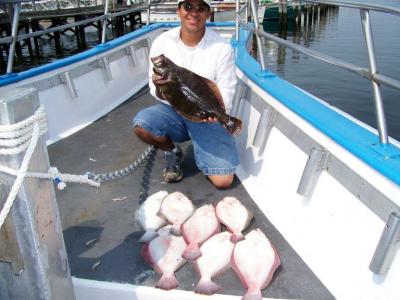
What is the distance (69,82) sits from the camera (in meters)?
4.61

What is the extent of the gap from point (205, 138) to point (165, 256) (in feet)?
4.25

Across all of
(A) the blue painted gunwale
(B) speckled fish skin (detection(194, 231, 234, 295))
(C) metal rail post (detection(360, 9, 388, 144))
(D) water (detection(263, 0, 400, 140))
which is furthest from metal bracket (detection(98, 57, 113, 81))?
(D) water (detection(263, 0, 400, 140))

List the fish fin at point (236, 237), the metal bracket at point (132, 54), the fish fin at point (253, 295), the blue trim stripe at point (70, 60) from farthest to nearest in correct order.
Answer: the metal bracket at point (132, 54) → the blue trim stripe at point (70, 60) → the fish fin at point (236, 237) → the fish fin at point (253, 295)

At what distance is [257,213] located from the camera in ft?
10.3

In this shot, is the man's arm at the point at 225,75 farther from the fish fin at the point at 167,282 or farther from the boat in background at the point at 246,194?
the fish fin at the point at 167,282

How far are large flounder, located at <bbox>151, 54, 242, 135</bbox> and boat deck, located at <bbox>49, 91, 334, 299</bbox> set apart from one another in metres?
0.70

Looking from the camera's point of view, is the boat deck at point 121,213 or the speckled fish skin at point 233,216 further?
the speckled fish skin at point 233,216

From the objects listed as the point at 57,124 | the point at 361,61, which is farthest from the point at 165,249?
the point at 361,61

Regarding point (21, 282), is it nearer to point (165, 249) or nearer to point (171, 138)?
point (165, 249)

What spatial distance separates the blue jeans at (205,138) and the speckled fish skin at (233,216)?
0.53 meters

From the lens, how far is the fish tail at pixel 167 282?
2322 mm

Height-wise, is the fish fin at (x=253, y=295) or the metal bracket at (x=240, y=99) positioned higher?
the metal bracket at (x=240, y=99)

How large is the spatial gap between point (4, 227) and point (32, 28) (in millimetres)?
25486

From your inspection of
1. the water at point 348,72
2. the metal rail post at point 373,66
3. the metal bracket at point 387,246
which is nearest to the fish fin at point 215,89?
the metal rail post at point 373,66
